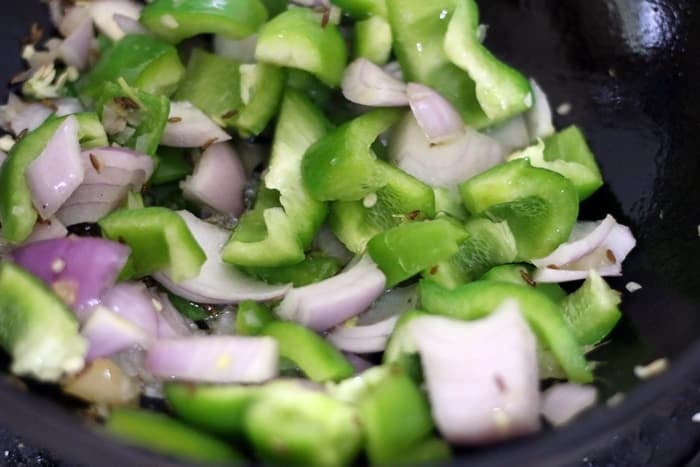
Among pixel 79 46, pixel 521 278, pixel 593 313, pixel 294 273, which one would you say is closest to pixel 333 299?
pixel 294 273

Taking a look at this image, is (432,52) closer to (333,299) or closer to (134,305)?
(333,299)

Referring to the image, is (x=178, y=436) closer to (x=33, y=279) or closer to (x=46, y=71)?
(x=33, y=279)

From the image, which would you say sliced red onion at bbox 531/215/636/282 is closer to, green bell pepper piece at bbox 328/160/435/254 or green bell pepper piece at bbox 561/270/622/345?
green bell pepper piece at bbox 561/270/622/345

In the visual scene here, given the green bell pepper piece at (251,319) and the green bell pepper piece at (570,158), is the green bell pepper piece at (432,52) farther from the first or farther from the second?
the green bell pepper piece at (251,319)

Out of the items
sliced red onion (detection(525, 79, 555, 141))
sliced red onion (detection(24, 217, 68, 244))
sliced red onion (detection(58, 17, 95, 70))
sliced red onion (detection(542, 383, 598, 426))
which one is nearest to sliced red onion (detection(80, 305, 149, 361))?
sliced red onion (detection(24, 217, 68, 244))

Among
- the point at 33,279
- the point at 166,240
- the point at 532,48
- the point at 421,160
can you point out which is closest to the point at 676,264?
the point at 421,160
